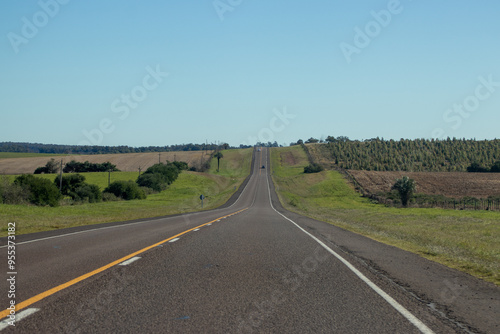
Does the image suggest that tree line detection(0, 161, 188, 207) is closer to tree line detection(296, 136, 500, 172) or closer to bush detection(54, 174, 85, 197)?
bush detection(54, 174, 85, 197)

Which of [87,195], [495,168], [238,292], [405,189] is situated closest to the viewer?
[238,292]

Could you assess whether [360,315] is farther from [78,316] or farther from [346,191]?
[346,191]

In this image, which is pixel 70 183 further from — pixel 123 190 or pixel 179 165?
pixel 179 165

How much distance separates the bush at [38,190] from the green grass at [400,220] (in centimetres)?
2635

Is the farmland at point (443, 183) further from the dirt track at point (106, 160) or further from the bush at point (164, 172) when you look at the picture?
the dirt track at point (106, 160)

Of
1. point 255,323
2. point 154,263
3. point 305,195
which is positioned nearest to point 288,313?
point 255,323

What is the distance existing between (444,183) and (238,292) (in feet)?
326

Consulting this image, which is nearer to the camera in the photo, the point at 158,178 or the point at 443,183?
the point at 158,178

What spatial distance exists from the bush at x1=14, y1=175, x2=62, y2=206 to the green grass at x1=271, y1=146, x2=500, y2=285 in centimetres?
2635

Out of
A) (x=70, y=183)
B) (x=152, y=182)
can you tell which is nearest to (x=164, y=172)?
(x=152, y=182)

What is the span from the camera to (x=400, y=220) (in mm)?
37625

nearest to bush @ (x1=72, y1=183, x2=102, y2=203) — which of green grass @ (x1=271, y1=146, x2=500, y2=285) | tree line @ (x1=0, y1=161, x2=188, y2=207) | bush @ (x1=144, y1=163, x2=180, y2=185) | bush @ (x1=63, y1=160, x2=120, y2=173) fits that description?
tree line @ (x1=0, y1=161, x2=188, y2=207)

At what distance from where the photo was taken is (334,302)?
6.80 metres

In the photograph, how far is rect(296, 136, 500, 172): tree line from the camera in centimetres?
13612
